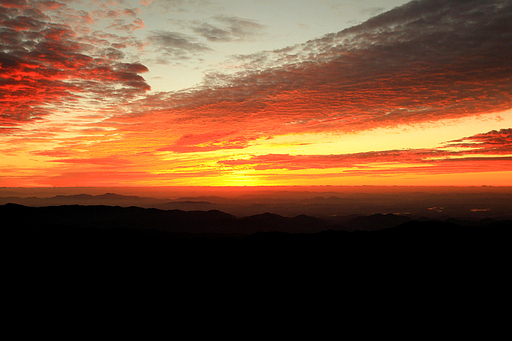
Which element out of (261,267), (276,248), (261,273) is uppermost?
(276,248)

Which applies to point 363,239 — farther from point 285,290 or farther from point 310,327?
point 310,327

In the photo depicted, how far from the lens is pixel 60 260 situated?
8794 centimetres

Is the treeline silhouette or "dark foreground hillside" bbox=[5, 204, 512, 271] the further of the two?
"dark foreground hillside" bbox=[5, 204, 512, 271]

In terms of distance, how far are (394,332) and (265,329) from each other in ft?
76.9

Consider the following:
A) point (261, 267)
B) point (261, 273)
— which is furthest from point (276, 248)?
point (261, 273)

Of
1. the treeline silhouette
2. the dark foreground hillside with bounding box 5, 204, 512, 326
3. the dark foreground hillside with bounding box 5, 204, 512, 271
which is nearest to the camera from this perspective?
the dark foreground hillside with bounding box 5, 204, 512, 326

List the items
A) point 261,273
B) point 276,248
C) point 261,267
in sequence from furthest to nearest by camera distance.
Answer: point 276,248 → point 261,267 → point 261,273

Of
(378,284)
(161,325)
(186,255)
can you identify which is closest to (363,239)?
(378,284)

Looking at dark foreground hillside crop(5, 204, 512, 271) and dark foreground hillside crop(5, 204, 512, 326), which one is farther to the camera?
dark foreground hillside crop(5, 204, 512, 271)

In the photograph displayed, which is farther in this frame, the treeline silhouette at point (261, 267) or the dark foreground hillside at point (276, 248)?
the dark foreground hillside at point (276, 248)

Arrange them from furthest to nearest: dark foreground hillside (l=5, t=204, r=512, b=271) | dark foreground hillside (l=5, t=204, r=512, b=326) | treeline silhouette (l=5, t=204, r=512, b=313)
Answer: dark foreground hillside (l=5, t=204, r=512, b=271) → treeline silhouette (l=5, t=204, r=512, b=313) → dark foreground hillside (l=5, t=204, r=512, b=326)

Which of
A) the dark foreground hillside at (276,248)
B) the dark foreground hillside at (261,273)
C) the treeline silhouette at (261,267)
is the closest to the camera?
the dark foreground hillside at (261,273)

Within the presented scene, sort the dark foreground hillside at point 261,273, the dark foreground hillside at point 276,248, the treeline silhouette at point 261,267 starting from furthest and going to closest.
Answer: the dark foreground hillside at point 276,248
the treeline silhouette at point 261,267
the dark foreground hillside at point 261,273

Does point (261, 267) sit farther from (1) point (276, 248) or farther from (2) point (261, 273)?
(1) point (276, 248)
